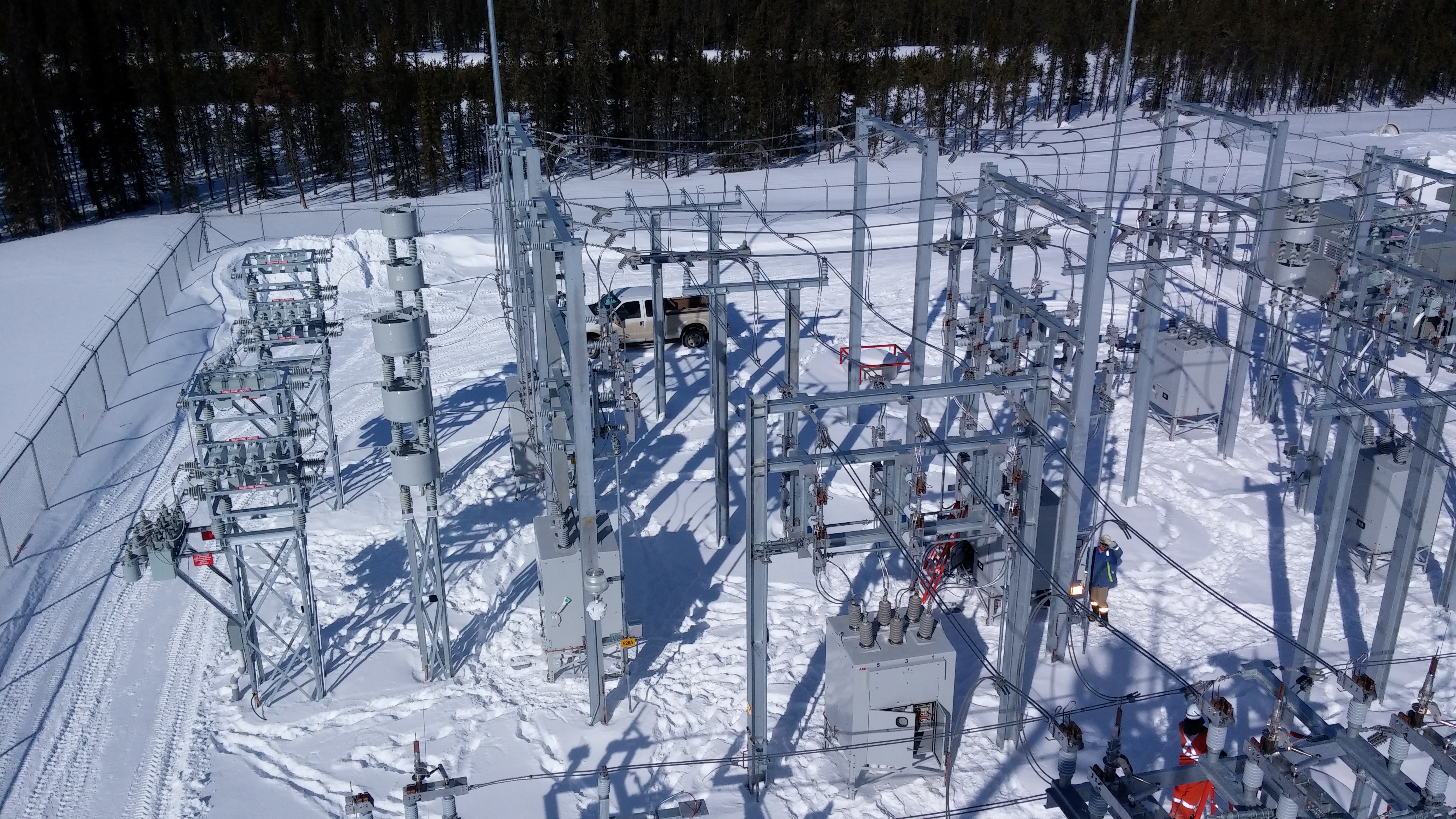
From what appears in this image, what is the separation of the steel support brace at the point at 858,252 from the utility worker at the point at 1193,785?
30.2 ft

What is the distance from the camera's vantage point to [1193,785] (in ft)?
29.3

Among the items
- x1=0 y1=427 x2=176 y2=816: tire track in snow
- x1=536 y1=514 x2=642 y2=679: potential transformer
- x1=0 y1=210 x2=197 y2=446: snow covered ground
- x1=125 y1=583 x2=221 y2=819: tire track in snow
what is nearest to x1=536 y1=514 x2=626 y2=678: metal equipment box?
x1=536 y1=514 x2=642 y2=679: potential transformer

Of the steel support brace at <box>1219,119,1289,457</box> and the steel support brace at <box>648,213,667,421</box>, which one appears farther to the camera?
the steel support brace at <box>648,213,667,421</box>

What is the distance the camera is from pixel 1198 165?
3669 cm

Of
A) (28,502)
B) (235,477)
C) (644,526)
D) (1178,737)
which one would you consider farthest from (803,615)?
(28,502)

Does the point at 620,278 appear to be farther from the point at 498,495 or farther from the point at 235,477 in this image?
the point at 235,477

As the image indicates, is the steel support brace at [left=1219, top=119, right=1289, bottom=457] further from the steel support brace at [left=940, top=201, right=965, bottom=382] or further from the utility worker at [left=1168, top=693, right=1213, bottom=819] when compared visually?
the utility worker at [left=1168, top=693, right=1213, bottom=819]

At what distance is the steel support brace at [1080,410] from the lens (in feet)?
37.9

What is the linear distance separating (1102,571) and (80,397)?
16.6m

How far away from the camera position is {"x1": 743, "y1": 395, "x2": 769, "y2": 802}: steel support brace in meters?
9.77

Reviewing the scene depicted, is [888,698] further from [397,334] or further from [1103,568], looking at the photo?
[397,334]

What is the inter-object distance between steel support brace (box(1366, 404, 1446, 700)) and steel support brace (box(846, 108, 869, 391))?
8.18 m

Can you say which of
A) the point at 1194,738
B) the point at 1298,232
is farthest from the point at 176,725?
the point at 1298,232

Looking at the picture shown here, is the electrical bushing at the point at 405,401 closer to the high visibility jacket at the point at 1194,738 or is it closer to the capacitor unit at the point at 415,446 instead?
the capacitor unit at the point at 415,446
